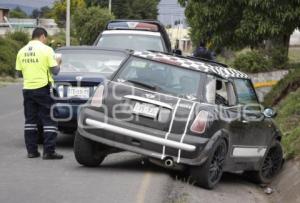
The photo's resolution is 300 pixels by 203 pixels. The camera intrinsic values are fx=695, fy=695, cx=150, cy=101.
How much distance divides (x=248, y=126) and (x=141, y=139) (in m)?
1.75

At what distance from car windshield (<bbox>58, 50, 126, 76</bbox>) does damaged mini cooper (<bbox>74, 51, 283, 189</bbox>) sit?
211cm

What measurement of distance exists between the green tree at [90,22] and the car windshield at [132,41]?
41.5 m

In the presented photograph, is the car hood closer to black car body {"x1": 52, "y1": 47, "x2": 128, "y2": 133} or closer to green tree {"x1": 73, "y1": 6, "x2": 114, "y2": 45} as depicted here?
black car body {"x1": 52, "y1": 47, "x2": 128, "y2": 133}

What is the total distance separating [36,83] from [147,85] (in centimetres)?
165

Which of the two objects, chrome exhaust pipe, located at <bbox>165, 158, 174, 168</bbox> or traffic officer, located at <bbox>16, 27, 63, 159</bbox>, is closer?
chrome exhaust pipe, located at <bbox>165, 158, 174, 168</bbox>

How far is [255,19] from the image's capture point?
17.1 meters

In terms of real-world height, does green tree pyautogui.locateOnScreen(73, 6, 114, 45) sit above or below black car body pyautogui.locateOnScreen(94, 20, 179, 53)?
below

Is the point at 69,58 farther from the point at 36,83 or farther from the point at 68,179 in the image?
the point at 68,179

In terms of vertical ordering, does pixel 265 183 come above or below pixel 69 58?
below

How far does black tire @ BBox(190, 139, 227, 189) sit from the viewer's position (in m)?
8.45

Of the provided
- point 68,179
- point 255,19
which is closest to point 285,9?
point 255,19

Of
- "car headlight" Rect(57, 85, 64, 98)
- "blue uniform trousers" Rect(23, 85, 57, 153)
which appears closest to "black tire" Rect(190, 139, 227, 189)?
"blue uniform trousers" Rect(23, 85, 57, 153)

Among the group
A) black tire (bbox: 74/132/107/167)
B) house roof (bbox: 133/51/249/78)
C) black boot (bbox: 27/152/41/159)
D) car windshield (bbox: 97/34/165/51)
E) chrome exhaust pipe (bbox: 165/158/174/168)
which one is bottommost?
black boot (bbox: 27/152/41/159)

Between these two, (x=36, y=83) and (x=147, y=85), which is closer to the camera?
(x=147, y=85)
